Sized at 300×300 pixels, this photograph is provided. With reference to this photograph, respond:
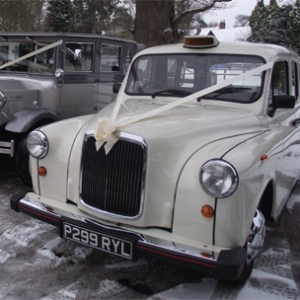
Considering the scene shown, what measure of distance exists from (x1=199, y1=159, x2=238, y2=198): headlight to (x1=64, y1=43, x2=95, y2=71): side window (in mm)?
3986

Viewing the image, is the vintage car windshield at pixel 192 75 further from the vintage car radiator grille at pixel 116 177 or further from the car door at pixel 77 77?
the car door at pixel 77 77

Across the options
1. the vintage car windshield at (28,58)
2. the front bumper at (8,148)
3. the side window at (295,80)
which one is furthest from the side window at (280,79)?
the vintage car windshield at (28,58)

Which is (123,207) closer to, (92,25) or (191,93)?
(191,93)

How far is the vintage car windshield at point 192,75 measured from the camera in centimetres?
367

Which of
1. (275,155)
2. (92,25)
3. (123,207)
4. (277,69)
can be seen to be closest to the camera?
(123,207)

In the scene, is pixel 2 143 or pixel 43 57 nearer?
pixel 2 143

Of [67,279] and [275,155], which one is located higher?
[275,155]

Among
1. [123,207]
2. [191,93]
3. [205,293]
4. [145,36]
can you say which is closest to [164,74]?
[191,93]

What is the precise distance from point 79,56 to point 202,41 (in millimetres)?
2709

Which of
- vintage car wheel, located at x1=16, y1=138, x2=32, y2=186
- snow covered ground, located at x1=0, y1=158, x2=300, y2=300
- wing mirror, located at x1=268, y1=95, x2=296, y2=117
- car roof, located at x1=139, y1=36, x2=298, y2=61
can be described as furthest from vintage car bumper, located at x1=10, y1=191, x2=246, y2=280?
car roof, located at x1=139, y1=36, x2=298, y2=61

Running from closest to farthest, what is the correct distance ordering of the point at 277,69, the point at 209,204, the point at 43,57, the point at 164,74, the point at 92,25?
the point at 209,204
the point at 277,69
the point at 164,74
the point at 43,57
the point at 92,25

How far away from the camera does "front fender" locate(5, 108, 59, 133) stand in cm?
490

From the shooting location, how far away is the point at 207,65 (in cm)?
387

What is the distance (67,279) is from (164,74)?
2306mm
